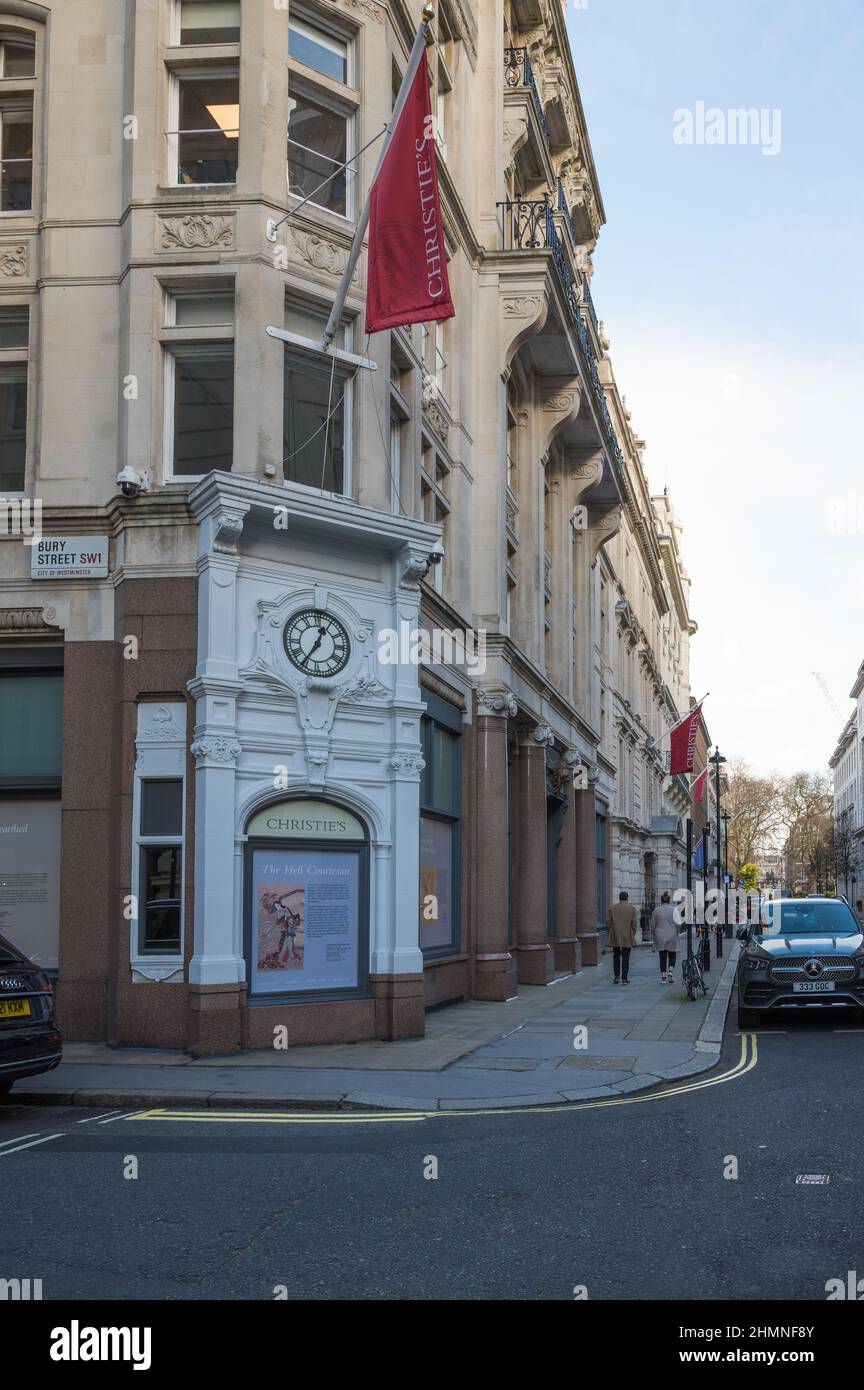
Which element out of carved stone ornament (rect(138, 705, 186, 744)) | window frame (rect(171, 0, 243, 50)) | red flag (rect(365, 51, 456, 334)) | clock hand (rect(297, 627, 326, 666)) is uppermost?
window frame (rect(171, 0, 243, 50))

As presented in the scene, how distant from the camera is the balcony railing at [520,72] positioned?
26562mm

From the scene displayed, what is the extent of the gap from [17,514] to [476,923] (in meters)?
9.96

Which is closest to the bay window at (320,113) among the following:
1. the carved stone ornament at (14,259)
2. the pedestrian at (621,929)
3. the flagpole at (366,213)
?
the flagpole at (366,213)

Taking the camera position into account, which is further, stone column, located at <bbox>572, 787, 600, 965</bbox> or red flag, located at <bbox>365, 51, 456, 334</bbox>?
stone column, located at <bbox>572, 787, 600, 965</bbox>

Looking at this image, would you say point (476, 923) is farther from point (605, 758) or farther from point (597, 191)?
point (597, 191)

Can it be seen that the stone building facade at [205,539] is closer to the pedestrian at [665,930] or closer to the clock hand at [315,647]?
the clock hand at [315,647]

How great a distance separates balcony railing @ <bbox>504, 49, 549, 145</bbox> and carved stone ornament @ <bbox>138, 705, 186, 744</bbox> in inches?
686

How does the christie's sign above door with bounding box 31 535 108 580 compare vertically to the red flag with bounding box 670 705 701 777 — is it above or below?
above

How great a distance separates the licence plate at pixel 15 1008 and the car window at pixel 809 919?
10.8m

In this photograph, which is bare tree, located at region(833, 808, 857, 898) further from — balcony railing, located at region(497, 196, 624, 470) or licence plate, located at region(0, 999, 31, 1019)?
licence plate, located at region(0, 999, 31, 1019)

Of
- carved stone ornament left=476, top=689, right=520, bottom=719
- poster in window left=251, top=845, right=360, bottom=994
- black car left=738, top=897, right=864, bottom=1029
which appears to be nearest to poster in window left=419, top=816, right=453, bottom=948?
carved stone ornament left=476, top=689, right=520, bottom=719

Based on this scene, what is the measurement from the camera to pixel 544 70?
30.6 meters

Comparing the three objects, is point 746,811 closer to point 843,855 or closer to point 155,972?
point 843,855

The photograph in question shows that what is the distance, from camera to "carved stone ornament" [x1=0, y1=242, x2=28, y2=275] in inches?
651
